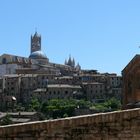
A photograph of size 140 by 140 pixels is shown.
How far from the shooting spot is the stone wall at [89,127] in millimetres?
9844

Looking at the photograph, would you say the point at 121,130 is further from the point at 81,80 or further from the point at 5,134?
the point at 81,80

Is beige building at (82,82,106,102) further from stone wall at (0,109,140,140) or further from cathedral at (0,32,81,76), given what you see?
stone wall at (0,109,140,140)

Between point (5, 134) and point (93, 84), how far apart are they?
121 meters

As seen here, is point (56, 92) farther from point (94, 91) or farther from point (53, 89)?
point (94, 91)

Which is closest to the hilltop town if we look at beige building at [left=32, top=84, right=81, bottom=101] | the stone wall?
beige building at [left=32, top=84, right=81, bottom=101]

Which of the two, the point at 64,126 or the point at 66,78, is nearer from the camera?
the point at 64,126

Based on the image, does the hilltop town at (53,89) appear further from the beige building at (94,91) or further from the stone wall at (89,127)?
the stone wall at (89,127)

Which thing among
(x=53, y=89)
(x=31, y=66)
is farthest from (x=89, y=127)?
(x=31, y=66)

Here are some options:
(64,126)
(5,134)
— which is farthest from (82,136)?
(5,134)

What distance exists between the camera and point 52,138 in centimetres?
988

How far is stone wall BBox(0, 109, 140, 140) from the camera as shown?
388 inches

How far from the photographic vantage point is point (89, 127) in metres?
9.89

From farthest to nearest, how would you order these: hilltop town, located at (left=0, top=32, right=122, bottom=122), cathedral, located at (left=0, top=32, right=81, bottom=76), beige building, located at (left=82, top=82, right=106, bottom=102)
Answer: cathedral, located at (left=0, top=32, right=81, bottom=76) < beige building, located at (left=82, top=82, right=106, bottom=102) < hilltop town, located at (left=0, top=32, right=122, bottom=122)

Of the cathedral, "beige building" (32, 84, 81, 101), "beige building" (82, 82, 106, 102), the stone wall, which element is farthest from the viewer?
the cathedral
